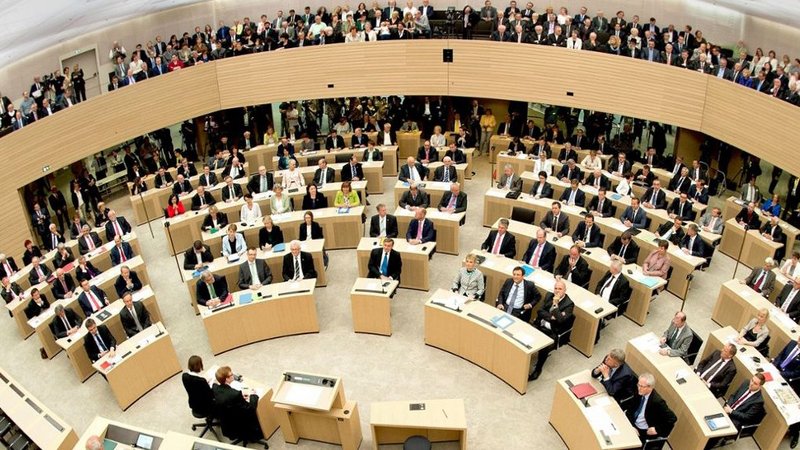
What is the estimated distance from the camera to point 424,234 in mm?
13203

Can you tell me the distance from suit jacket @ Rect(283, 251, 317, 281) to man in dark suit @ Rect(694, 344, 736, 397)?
22.8 feet

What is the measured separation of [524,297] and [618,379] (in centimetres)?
241

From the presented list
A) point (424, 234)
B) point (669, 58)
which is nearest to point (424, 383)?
point (424, 234)

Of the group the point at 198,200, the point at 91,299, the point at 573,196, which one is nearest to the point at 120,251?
the point at 91,299

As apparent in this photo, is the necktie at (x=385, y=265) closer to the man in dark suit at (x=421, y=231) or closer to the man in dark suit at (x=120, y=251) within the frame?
the man in dark suit at (x=421, y=231)

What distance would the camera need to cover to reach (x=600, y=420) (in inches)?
337

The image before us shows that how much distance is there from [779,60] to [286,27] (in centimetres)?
1332

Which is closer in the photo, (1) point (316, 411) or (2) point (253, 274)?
(1) point (316, 411)

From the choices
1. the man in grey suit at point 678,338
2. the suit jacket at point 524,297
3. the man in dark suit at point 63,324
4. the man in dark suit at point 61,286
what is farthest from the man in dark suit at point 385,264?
the man in dark suit at point 61,286

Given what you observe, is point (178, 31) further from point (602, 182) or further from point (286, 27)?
point (602, 182)

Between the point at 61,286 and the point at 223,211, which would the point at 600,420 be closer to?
the point at 223,211

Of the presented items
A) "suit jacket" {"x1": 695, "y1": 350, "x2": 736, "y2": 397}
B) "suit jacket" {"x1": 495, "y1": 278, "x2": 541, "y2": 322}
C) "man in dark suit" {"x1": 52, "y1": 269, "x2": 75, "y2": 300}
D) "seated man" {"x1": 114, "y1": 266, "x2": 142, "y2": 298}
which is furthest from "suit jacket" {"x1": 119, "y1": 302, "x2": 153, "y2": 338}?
"suit jacket" {"x1": 695, "y1": 350, "x2": 736, "y2": 397}

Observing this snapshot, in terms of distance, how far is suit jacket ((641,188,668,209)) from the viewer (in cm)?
1428

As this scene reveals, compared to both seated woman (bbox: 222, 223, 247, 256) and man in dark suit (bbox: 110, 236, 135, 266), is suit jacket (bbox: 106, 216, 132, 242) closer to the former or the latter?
man in dark suit (bbox: 110, 236, 135, 266)
